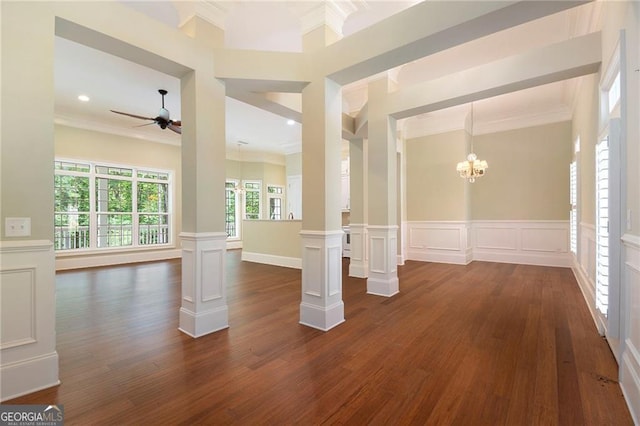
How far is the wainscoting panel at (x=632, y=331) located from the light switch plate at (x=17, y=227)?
149 inches

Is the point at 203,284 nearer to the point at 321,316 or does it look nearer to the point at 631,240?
the point at 321,316

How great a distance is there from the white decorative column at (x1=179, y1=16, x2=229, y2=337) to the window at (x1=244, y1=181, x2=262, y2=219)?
7487 millimetres

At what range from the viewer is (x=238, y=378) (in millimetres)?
2025

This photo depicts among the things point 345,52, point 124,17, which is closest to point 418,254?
point 345,52

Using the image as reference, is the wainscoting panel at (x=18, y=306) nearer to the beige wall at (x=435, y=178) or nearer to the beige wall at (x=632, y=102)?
the beige wall at (x=632, y=102)

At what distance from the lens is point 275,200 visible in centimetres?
1077

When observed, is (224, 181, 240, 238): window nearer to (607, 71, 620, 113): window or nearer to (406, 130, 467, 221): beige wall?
(406, 130, 467, 221): beige wall

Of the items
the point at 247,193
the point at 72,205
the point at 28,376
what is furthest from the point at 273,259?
the point at 28,376

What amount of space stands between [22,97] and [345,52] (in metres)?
2.53

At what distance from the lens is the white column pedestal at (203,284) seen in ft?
9.08

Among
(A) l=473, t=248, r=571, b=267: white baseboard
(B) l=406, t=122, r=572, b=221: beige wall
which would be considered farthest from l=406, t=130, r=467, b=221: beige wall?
(A) l=473, t=248, r=571, b=267: white baseboard

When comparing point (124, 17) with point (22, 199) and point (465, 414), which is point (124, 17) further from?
point (465, 414)

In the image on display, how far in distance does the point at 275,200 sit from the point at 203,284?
806 cm

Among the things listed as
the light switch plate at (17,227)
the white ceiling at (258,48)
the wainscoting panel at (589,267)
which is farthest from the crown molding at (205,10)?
the wainscoting panel at (589,267)
